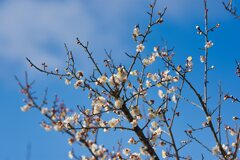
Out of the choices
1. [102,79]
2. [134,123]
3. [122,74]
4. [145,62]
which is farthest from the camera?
[145,62]

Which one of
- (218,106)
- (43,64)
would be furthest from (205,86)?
(43,64)

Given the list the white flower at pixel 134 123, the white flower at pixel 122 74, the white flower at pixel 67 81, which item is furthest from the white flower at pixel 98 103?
the white flower at pixel 134 123

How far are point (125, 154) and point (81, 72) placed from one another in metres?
1.97

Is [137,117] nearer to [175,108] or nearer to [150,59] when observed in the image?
[175,108]

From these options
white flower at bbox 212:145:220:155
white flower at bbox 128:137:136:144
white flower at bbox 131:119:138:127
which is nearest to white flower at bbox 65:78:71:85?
white flower at bbox 128:137:136:144

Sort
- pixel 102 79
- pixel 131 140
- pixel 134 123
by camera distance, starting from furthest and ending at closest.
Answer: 1. pixel 131 140
2. pixel 102 79
3. pixel 134 123

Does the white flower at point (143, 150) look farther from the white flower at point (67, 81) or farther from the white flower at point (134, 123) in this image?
the white flower at point (67, 81)

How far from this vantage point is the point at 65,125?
7.12 m

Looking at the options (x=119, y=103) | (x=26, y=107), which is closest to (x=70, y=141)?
(x=26, y=107)

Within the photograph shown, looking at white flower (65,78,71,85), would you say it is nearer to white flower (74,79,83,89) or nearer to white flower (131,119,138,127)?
white flower (74,79,83,89)

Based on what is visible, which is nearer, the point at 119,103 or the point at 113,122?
the point at 119,103

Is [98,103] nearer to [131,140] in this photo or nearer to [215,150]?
[131,140]

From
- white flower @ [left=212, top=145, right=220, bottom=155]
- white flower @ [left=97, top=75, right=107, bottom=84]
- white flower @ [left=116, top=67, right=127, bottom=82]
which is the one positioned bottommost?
white flower @ [left=212, top=145, right=220, bottom=155]

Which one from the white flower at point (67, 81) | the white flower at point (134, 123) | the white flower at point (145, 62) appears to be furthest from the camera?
the white flower at point (145, 62)
